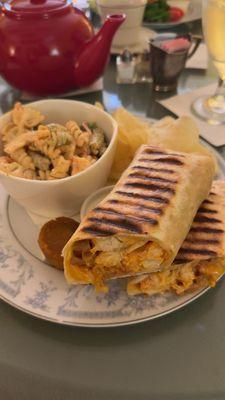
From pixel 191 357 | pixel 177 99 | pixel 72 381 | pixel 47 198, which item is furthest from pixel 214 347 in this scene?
pixel 177 99

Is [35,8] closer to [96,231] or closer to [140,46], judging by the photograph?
[140,46]

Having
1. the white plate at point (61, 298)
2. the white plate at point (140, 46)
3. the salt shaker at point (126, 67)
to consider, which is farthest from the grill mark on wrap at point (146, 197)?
the white plate at point (140, 46)

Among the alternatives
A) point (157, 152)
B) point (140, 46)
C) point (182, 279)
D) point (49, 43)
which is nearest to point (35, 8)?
point (49, 43)

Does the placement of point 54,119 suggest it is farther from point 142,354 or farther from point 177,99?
point 142,354

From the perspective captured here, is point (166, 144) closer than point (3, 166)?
No

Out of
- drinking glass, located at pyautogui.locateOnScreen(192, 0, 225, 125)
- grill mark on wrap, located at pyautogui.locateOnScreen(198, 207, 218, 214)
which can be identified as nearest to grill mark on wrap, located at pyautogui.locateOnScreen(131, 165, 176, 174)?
grill mark on wrap, located at pyautogui.locateOnScreen(198, 207, 218, 214)
